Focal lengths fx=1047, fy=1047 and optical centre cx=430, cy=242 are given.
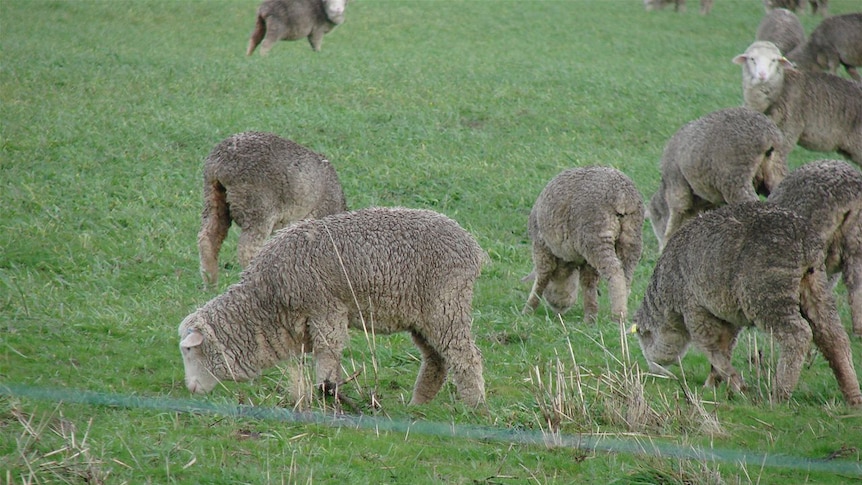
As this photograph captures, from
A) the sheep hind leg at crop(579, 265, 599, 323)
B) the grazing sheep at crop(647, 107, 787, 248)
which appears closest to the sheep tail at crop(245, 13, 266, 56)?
the grazing sheep at crop(647, 107, 787, 248)

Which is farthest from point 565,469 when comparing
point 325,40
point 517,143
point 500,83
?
point 325,40

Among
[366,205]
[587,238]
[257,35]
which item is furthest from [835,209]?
[257,35]

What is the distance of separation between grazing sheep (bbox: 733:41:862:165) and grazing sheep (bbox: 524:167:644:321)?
4824 mm

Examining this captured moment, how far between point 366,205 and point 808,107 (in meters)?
5.88

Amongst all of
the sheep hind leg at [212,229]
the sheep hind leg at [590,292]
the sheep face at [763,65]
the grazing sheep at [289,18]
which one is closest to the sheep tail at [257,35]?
the grazing sheep at [289,18]

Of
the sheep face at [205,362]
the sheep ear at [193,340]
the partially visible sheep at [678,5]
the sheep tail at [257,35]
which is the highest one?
the sheep tail at [257,35]

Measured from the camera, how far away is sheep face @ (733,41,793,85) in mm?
13578

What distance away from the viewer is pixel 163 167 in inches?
533

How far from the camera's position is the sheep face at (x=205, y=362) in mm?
7051

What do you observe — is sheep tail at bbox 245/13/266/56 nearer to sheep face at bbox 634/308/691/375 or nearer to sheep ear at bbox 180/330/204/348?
sheep face at bbox 634/308/691/375

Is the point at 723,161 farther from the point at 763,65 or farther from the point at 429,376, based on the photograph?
the point at 429,376

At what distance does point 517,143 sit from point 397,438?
1041 centimetres

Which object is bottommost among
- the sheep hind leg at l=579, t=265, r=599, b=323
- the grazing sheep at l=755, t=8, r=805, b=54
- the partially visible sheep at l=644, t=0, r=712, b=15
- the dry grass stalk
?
the sheep hind leg at l=579, t=265, r=599, b=323

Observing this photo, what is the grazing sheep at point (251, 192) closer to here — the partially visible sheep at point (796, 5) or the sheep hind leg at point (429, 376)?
the sheep hind leg at point (429, 376)
